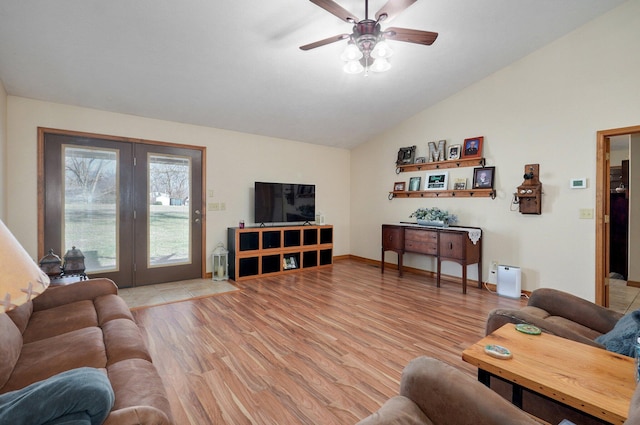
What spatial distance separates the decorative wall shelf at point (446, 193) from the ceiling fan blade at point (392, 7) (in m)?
3.05

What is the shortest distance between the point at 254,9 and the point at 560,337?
3300mm

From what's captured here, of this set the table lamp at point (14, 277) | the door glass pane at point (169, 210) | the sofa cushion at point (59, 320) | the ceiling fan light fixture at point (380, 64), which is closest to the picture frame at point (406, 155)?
the ceiling fan light fixture at point (380, 64)

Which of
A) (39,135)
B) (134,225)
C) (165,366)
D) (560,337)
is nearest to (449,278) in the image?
(560,337)

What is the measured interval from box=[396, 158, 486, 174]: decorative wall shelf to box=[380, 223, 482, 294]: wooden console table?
0.97 meters

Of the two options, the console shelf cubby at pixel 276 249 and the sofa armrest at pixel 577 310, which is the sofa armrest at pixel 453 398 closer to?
the sofa armrest at pixel 577 310

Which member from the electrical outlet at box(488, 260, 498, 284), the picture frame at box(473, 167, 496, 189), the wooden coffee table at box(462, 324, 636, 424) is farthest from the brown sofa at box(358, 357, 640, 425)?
the picture frame at box(473, 167, 496, 189)

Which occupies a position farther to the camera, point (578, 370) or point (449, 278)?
point (449, 278)

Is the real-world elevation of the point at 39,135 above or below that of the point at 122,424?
above

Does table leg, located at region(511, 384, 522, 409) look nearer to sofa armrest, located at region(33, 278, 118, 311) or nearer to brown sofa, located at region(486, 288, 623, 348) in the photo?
brown sofa, located at region(486, 288, 623, 348)

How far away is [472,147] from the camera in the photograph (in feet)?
14.5

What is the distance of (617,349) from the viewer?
4.77ft

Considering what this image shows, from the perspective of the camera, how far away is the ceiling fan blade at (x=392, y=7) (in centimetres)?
204

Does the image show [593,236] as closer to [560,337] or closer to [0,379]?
[560,337]

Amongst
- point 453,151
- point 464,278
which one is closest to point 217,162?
point 453,151
